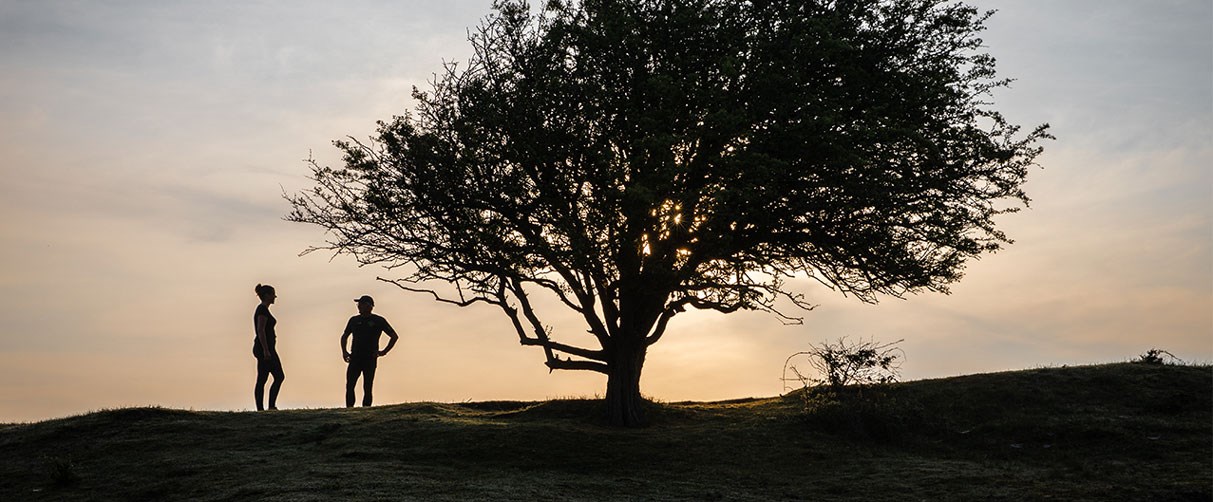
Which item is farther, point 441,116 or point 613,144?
point 441,116

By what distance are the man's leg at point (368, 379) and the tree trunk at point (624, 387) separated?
726cm

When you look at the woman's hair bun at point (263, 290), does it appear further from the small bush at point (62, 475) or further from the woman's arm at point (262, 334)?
the small bush at point (62, 475)

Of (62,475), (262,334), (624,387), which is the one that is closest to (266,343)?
(262,334)

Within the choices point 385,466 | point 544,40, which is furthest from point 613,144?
point 385,466

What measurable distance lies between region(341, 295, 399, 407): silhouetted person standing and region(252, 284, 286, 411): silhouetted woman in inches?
82.7

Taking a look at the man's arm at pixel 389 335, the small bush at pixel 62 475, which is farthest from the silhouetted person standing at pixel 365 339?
the small bush at pixel 62 475

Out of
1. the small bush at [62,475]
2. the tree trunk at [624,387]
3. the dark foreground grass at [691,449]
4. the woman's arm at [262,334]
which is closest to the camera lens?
the dark foreground grass at [691,449]

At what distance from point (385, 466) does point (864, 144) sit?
12.7 m

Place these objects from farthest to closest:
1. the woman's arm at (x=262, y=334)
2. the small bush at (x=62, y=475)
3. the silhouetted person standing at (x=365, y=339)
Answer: the silhouetted person standing at (x=365, y=339) → the woman's arm at (x=262, y=334) → the small bush at (x=62, y=475)

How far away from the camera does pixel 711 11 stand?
23.0m

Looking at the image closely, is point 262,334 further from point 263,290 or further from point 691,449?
point 691,449

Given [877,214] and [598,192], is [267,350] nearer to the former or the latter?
[598,192]

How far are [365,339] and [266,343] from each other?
295cm

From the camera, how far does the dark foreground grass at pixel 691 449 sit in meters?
18.8
